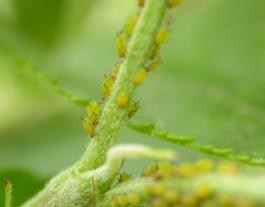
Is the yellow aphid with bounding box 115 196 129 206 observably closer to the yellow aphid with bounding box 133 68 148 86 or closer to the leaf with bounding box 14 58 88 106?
the yellow aphid with bounding box 133 68 148 86

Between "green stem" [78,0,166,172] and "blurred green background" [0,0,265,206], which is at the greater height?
"blurred green background" [0,0,265,206]

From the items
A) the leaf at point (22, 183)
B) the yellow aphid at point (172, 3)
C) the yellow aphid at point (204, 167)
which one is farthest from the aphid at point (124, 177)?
the leaf at point (22, 183)

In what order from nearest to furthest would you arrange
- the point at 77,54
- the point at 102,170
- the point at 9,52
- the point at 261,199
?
the point at 261,199
the point at 102,170
the point at 9,52
the point at 77,54

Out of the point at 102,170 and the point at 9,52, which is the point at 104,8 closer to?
the point at 9,52

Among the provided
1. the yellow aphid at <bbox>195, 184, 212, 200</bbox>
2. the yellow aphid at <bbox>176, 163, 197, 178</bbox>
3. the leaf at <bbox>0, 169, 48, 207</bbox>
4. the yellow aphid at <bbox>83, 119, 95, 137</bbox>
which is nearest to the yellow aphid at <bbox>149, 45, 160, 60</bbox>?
the yellow aphid at <bbox>83, 119, 95, 137</bbox>

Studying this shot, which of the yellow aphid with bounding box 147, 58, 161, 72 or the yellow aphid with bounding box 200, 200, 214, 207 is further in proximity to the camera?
the yellow aphid with bounding box 147, 58, 161, 72

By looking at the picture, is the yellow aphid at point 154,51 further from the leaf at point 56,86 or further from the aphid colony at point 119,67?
the leaf at point 56,86

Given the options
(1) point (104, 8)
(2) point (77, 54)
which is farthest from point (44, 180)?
(1) point (104, 8)

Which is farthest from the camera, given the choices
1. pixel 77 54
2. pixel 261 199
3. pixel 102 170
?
pixel 77 54
